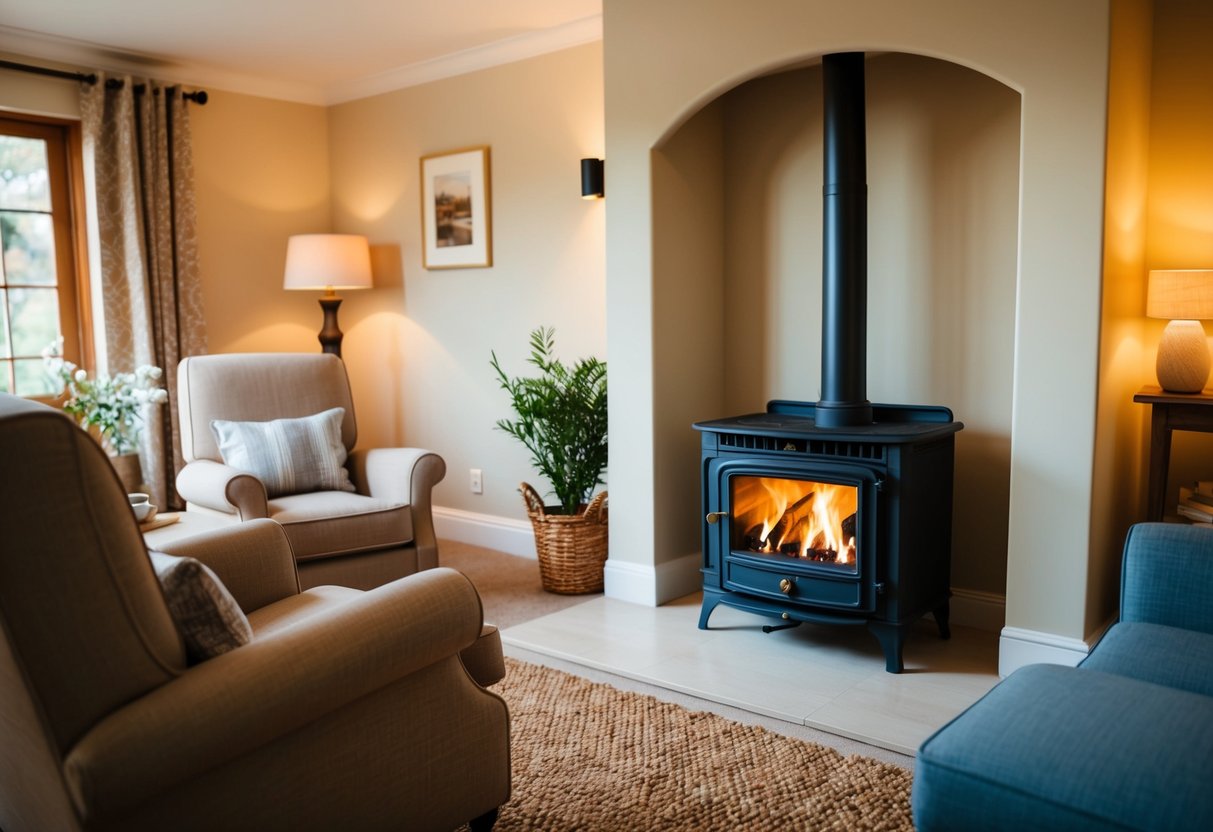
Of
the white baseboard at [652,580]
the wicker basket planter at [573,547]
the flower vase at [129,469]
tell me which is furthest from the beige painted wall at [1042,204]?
the flower vase at [129,469]

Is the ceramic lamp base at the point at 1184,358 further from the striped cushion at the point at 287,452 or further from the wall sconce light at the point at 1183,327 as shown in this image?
the striped cushion at the point at 287,452

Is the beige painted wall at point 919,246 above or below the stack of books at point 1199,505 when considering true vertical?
above

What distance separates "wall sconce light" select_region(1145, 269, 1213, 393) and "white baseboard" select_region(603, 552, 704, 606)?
5.74ft

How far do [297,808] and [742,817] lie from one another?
3.19 feet

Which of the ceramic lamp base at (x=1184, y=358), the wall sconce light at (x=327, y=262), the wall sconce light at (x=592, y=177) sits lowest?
the ceramic lamp base at (x=1184, y=358)

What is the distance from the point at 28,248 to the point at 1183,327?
182 inches

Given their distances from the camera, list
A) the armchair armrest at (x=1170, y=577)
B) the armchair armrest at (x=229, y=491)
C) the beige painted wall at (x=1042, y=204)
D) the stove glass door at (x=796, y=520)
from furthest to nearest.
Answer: the armchair armrest at (x=229, y=491)
the stove glass door at (x=796, y=520)
the beige painted wall at (x=1042, y=204)
the armchair armrest at (x=1170, y=577)

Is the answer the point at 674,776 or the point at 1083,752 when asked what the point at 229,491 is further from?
the point at 1083,752

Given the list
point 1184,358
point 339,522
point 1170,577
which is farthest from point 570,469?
point 1170,577

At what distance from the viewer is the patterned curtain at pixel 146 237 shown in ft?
14.5

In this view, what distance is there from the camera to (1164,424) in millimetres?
2809

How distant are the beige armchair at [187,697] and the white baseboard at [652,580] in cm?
170

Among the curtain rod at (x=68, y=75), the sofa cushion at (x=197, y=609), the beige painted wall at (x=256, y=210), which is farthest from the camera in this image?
the beige painted wall at (x=256, y=210)

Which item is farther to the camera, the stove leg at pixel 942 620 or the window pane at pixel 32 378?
the window pane at pixel 32 378
